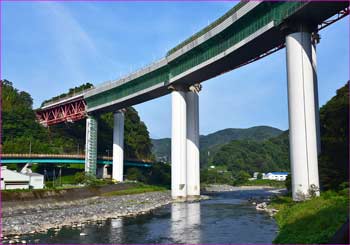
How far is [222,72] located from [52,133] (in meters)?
52.2

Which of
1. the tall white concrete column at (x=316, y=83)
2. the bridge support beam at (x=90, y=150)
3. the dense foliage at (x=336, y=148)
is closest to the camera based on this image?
the dense foliage at (x=336, y=148)

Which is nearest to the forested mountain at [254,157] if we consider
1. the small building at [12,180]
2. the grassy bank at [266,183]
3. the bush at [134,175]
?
the grassy bank at [266,183]

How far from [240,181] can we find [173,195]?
8010 cm

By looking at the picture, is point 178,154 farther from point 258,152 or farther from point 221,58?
point 258,152

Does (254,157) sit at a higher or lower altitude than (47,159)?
higher

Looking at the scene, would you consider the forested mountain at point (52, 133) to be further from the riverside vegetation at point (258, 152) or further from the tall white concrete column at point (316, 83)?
the tall white concrete column at point (316, 83)

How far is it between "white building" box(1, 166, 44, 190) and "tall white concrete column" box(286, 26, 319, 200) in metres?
36.6

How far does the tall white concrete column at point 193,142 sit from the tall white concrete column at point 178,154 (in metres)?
3.41

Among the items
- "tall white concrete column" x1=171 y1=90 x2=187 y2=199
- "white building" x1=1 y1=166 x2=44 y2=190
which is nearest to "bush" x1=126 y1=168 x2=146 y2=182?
"tall white concrete column" x1=171 y1=90 x2=187 y2=199

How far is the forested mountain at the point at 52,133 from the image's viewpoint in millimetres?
79250

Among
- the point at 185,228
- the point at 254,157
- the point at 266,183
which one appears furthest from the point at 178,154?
the point at 254,157

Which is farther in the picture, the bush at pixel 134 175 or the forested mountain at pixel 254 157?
the forested mountain at pixel 254 157

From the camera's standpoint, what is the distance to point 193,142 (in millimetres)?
61438

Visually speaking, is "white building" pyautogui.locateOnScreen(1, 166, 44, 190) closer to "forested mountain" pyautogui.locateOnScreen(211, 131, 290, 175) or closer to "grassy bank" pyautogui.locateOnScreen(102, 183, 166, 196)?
"grassy bank" pyautogui.locateOnScreen(102, 183, 166, 196)
